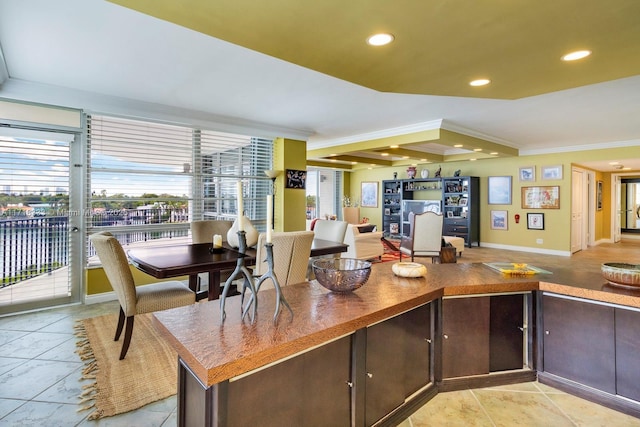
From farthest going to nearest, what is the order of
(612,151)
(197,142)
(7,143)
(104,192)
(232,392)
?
(612,151) < (197,142) < (104,192) < (7,143) < (232,392)

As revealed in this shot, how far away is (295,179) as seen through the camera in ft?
18.9

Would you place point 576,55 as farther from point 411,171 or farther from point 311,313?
point 411,171

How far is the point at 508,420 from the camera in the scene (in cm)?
184

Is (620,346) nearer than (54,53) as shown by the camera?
Yes

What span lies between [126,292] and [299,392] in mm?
1918

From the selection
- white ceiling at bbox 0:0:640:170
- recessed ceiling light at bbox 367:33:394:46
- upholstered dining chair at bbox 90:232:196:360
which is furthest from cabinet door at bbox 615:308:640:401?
upholstered dining chair at bbox 90:232:196:360

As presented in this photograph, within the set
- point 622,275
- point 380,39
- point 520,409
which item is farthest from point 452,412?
point 380,39

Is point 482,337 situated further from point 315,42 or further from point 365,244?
point 365,244

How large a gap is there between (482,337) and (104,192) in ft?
14.5

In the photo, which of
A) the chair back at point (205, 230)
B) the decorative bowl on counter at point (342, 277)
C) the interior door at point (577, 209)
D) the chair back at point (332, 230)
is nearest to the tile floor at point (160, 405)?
the decorative bowl on counter at point (342, 277)

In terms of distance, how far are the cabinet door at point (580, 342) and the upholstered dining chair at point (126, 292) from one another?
2666 millimetres

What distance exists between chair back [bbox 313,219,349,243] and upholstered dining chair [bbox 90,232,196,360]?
75.2 inches

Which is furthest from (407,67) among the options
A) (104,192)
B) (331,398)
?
(104,192)

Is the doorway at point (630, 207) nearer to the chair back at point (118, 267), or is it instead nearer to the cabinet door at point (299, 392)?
the cabinet door at point (299, 392)
